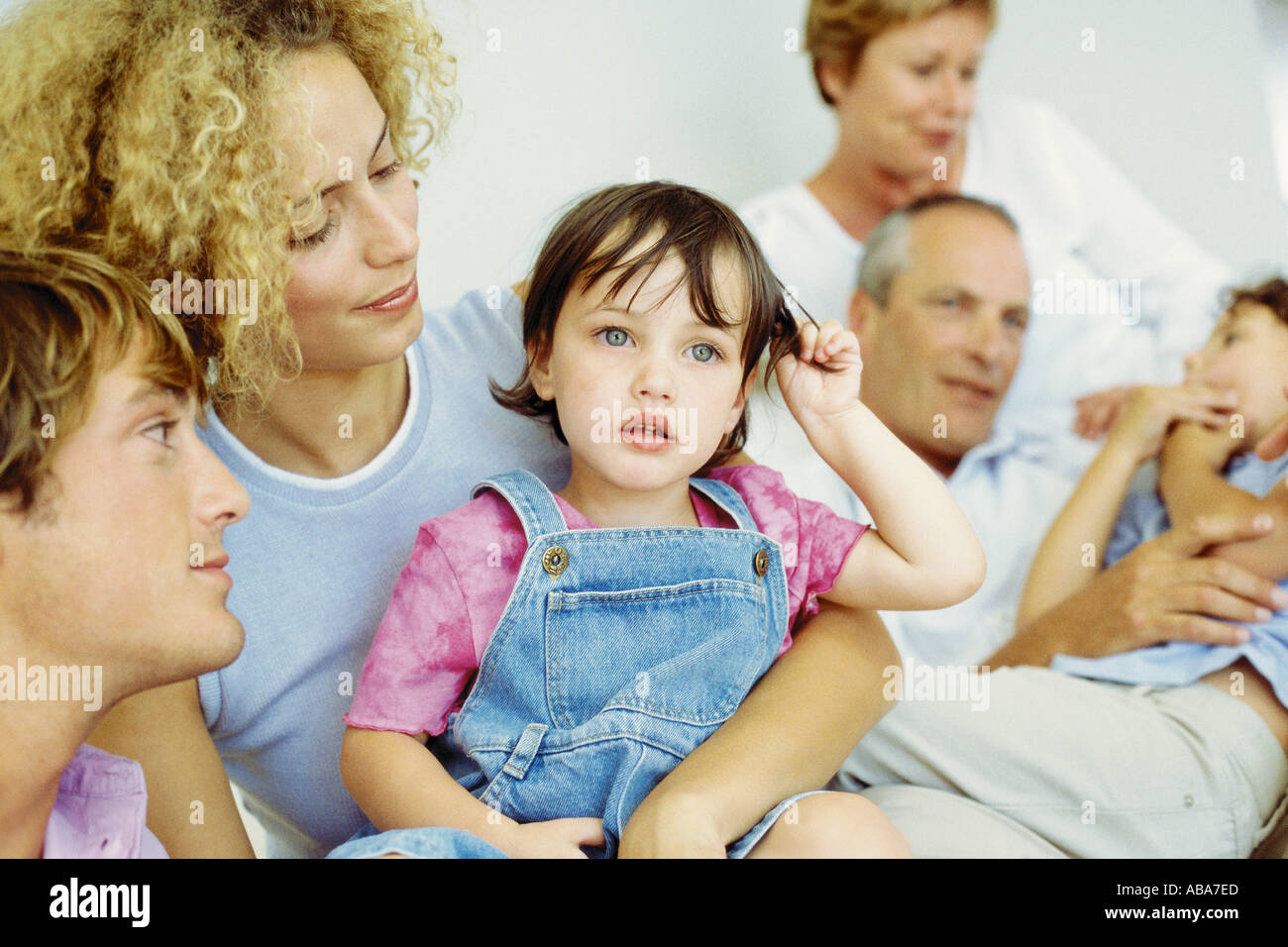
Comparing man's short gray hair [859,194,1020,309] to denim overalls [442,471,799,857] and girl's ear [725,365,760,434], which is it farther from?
denim overalls [442,471,799,857]

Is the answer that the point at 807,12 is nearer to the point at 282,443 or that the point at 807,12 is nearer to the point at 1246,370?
the point at 1246,370

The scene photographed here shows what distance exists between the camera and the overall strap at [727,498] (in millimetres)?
1057

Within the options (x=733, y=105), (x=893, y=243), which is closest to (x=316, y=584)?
(x=893, y=243)

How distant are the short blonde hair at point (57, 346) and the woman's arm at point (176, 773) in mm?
309

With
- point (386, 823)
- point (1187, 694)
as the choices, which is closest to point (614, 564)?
point (386, 823)

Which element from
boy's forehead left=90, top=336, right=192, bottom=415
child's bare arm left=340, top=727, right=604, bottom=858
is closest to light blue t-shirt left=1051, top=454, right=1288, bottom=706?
child's bare arm left=340, top=727, right=604, bottom=858

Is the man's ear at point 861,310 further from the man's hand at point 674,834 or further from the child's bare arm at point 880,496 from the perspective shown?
the man's hand at point 674,834

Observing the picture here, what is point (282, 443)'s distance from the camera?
112 centimetres

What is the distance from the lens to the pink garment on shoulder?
33.9 inches

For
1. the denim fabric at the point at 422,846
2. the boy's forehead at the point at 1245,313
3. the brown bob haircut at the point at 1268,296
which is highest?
the brown bob haircut at the point at 1268,296

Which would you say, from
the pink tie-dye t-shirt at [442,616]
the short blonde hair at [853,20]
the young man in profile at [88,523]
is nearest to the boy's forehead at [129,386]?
the young man in profile at [88,523]

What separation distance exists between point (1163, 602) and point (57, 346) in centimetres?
126

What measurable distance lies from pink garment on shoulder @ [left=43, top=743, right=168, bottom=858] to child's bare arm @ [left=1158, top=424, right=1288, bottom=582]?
4.24ft
